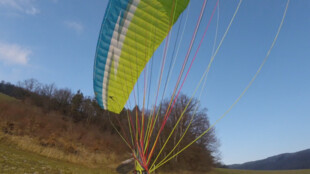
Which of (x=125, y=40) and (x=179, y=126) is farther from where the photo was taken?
(x=179, y=126)

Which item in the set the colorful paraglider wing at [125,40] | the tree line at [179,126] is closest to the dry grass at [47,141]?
the tree line at [179,126]

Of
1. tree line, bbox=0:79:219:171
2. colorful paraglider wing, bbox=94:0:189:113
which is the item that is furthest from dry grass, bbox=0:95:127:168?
colorful paraglider wing, bbox=94:0:189:113

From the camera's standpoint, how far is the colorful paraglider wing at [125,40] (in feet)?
16.0

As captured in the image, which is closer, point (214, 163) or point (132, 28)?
point (132, 28)

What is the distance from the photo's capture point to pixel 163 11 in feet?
16.3

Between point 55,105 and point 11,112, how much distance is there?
64.0 feet

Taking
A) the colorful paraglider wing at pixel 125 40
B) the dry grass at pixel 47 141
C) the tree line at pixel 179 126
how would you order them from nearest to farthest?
the colorful paraglider wing at pixel 125 40 < the dry grass at pixel 47 141 < the tree line at pixel 179 126

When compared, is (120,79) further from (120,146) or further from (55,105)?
(55,105)

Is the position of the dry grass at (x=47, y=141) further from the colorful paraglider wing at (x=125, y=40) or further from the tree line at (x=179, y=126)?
the colorful paraglider wing at (x=125, y=40)

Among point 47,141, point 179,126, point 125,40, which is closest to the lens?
point 125,40

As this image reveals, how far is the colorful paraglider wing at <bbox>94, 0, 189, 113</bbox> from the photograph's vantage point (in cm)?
488

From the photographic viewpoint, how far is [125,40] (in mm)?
5641

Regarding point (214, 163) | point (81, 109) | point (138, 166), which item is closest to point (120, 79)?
point (138, 166)

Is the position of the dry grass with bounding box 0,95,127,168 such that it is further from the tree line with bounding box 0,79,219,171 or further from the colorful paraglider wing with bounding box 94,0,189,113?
the colorful paraglider wing with bounding box 94,0,189,113
